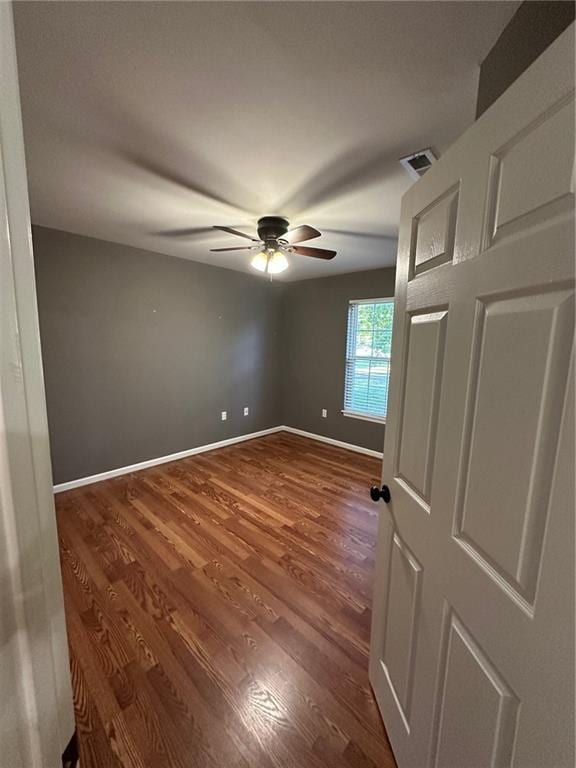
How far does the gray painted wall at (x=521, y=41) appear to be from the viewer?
2.59ft

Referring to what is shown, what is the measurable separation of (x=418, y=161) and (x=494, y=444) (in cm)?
162

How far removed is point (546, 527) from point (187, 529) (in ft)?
7.93

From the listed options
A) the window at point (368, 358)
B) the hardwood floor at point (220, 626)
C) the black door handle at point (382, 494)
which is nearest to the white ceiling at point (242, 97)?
the black door handle at point (382, 494)

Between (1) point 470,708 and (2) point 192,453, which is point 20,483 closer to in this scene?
(1) point 470,708

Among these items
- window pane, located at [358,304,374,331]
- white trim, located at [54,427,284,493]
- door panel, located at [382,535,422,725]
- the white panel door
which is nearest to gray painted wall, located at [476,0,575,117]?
the white panel door

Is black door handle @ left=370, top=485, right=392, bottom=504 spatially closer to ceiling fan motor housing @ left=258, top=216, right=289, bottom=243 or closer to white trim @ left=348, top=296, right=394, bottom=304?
ceiling fan motor housing @ left=258, top=216, right=289, bottom=243

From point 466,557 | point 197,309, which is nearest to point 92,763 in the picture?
point 466,557

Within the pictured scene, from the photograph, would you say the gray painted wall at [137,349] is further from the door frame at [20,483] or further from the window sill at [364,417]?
the door frame at [20,483]

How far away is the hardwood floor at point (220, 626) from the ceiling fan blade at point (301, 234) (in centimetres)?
218

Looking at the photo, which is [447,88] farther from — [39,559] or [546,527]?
[39,559]

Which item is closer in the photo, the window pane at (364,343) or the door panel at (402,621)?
the door panel at (402,621)

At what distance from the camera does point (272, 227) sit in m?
2.31

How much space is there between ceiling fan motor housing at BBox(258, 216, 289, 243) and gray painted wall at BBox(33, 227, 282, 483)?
1.61 metres

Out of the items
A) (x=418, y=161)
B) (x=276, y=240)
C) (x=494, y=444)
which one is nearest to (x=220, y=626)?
(x=494, y=444)
